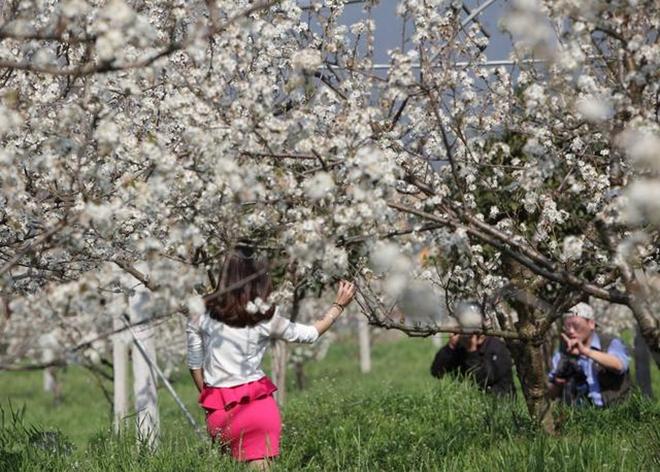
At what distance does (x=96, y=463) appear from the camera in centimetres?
539

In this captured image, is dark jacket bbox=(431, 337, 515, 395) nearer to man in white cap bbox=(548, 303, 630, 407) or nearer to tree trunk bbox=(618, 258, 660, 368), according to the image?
man in white cap bbox=(548, 303, 630, 407)

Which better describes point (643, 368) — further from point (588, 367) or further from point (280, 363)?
point (280, 363)

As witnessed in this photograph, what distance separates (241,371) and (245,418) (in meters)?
0.25

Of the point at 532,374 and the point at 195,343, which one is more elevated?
the point at 195,343

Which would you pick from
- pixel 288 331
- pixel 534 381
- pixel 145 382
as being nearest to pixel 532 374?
pixel 534 381

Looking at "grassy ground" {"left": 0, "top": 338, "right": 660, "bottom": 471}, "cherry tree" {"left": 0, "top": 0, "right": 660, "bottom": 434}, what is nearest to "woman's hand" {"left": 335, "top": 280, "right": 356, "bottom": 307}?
"cherry tree" {"left": 0, "top": 0, "right": 660, "bottom": 434}

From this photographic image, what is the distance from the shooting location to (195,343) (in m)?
5.43

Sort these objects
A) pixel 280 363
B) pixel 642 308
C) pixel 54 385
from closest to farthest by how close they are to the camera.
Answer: pixel 642 308
pixel 280 363
pixel 54 385

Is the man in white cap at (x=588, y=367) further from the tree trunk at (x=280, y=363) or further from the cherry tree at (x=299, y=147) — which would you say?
the tree trunk at (x=280, y=363)

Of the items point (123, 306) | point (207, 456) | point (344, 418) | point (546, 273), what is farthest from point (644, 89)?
point (344, 418)

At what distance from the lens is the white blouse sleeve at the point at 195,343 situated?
5.40 meters

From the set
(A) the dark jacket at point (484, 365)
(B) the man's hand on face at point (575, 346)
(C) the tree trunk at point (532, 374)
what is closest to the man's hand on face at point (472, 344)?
(A) the dark jacket at point (484, 365)

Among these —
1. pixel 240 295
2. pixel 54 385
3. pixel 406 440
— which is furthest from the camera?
pixel 54 385

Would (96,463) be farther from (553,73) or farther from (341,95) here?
(553,73)
